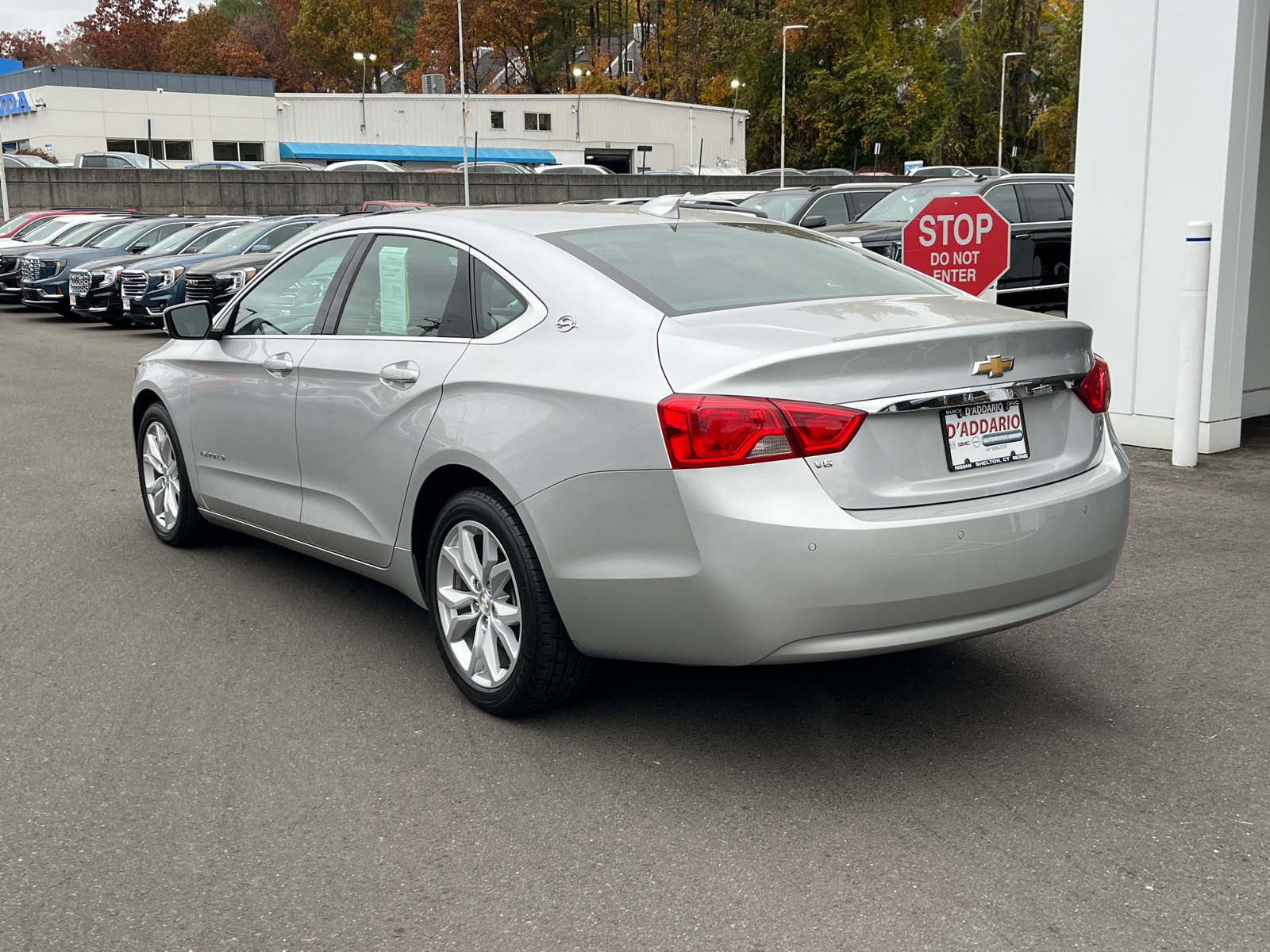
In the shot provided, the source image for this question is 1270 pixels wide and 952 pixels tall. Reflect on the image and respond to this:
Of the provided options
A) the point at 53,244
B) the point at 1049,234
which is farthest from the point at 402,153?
the point at 1049,234

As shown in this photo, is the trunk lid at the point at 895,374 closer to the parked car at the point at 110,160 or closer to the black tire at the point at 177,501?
the black tire at the point at 177,501

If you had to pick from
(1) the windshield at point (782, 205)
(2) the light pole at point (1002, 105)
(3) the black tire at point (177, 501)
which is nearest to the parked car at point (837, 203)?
(1) the windshield at point (782, 205)

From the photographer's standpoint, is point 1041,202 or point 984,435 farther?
Result: point 1041,202

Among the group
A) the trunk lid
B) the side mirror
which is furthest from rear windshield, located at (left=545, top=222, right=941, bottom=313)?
the side mirror

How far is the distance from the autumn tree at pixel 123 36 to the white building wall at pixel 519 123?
3441 centimetres

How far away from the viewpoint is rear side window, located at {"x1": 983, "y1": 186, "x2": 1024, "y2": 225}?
16.2 m

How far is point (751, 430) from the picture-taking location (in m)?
3.52

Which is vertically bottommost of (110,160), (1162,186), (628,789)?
(628,789)

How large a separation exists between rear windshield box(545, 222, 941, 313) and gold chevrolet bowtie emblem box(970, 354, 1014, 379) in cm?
65

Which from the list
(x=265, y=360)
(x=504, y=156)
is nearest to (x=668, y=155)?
(x=504, y=156)

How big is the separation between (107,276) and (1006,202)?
13302mm

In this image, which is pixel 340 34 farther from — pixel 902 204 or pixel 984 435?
pixel 984 435

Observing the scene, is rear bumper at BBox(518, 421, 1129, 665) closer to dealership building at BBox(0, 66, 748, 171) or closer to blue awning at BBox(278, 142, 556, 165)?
dealership building at BBox(0, 66, 748, 171)

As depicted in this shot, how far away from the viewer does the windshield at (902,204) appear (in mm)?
17500
